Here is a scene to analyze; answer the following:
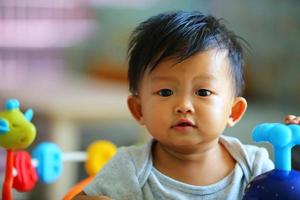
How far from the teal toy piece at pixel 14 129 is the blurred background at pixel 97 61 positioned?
90cm

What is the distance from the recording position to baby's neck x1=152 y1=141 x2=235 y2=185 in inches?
29.0

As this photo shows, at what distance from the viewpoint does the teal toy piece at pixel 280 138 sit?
0.60 meters

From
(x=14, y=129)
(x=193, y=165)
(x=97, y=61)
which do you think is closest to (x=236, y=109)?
(x=193, y=165)

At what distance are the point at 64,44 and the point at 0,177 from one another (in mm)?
492

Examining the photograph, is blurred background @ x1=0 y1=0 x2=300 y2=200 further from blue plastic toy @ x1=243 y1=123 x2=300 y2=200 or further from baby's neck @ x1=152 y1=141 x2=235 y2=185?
blue plastic toy @ x1=243 y1=123 x2=300 y2=200

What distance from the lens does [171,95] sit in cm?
69

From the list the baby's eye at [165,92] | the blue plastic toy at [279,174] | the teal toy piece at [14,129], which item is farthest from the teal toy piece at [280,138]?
the teal toy piece at [14,129]

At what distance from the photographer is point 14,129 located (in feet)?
2.62

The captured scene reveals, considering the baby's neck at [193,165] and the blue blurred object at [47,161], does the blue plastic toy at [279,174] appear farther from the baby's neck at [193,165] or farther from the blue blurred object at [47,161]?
the blue blurred object at [47,161]

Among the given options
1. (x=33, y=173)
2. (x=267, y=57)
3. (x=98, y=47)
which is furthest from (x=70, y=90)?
(x=33, y=173)

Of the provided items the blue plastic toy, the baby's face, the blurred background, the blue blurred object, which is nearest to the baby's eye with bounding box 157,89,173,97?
the baby's face

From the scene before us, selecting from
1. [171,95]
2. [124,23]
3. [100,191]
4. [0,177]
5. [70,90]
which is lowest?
[0,177]

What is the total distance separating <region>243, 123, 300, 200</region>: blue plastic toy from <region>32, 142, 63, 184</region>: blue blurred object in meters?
0.39

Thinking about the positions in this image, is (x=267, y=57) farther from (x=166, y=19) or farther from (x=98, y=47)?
(x=166, y=19)
